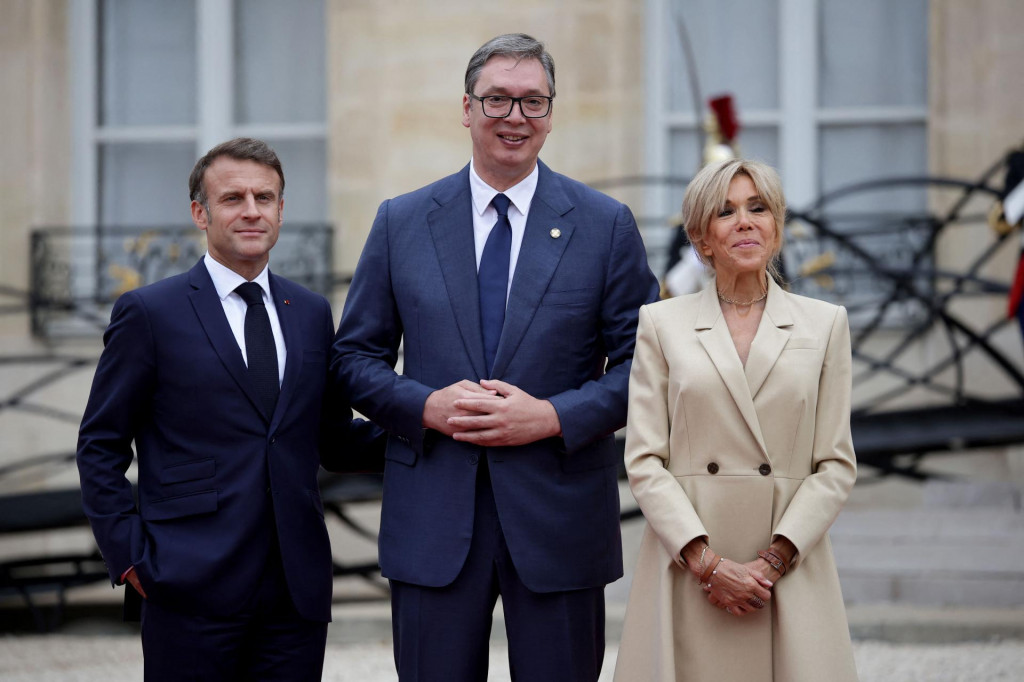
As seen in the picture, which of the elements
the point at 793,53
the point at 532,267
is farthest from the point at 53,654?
the point at 793,53

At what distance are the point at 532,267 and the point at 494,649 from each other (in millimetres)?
3248

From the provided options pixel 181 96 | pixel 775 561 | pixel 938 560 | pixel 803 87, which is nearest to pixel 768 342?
pixel 775 561

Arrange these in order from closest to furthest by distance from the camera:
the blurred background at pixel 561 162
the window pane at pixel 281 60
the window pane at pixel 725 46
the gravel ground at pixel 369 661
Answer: the gravel ground at pixel 369 661
the blurred background at pixel 561 162
the window pane at pixel 725 46
the window pane at pixel 281 60

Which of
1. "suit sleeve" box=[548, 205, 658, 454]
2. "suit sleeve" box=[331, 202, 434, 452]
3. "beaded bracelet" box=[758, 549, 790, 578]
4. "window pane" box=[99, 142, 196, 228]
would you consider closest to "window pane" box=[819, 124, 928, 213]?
"window pane" box=[99, 142, 196, 228]

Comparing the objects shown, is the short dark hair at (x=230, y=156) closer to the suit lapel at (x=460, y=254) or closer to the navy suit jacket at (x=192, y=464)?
the navy suit jacket at (x=192, y=464)

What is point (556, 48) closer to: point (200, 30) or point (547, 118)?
point (200, 30)

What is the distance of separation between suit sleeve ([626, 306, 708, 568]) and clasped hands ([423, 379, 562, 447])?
18cm

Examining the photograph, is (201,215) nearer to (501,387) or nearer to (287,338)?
(287,338)

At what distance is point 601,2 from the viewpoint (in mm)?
7273

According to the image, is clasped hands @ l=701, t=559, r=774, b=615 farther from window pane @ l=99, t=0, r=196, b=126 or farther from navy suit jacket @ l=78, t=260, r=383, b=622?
window pane @ l=99, t=0, r=196, b=126

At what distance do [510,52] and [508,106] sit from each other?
0.13 m

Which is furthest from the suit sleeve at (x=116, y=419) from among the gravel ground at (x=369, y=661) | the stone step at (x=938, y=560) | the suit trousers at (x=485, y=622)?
the stone step at (x=938, y=560)

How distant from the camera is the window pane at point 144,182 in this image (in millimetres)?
8320

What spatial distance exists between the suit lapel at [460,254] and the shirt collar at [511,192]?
20 mm
